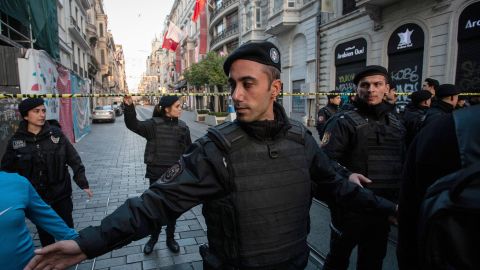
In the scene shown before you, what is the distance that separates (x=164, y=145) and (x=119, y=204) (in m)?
2.17

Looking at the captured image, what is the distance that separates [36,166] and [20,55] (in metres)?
6.62

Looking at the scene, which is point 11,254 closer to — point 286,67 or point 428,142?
point 428,142

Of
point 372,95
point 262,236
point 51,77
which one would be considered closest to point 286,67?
point 51,77

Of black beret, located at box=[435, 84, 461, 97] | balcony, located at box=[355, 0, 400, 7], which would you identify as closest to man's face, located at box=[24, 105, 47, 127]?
black beret, located at box=[435, 84, 461, 97]

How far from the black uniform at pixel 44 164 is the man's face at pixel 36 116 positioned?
0.21 feet

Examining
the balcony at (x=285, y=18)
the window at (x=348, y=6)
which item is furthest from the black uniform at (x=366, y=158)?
the balcony at (x=285, y=18)

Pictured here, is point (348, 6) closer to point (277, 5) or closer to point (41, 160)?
point (277, 5)

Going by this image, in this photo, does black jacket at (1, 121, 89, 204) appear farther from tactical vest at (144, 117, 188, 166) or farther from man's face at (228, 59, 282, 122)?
man's face at (228, 59, 282, 122)

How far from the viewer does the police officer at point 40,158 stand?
3.12 metres

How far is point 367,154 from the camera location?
2746 millimetres

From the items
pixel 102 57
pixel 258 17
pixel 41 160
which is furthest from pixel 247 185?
pixel 102 57

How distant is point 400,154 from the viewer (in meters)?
2.85

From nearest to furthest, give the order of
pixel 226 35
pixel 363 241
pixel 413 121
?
pixel 363 241
pixel 413 121
pixel 226 35

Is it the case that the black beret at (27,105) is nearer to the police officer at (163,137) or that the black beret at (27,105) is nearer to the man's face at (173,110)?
the police officer at (163,137)
